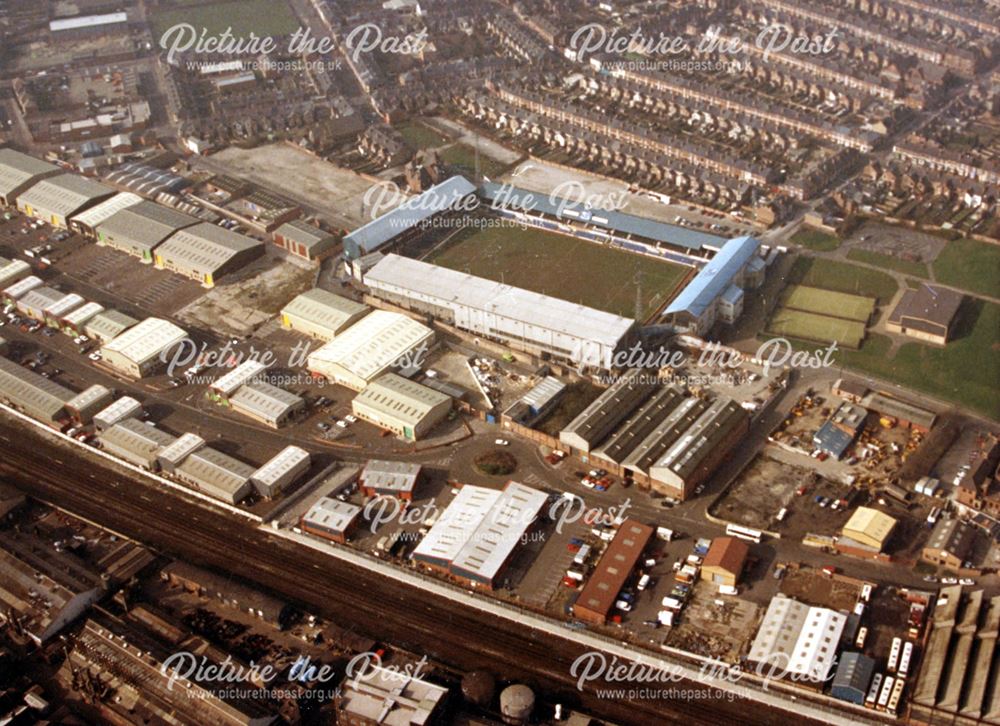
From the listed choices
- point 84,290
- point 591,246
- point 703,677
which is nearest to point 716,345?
point 591,246

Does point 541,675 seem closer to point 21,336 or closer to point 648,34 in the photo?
point 21,336

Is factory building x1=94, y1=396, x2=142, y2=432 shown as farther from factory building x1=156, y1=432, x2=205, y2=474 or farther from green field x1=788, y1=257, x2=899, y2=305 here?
green field x1=788, y1=257, x2=899, y2=305

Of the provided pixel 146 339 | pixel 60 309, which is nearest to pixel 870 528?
pixel 146 339

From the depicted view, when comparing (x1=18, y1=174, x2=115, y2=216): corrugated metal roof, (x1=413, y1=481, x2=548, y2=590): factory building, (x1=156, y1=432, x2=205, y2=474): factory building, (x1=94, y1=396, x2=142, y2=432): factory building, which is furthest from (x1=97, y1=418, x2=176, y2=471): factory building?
(x1=18, y1=174, x2=115, y2=216): corrugated metal roof

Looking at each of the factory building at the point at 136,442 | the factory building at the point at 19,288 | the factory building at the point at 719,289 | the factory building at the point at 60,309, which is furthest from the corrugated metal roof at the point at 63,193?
the factory building at the point at 719,289

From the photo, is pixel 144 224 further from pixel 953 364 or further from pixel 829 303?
pixel 953 364

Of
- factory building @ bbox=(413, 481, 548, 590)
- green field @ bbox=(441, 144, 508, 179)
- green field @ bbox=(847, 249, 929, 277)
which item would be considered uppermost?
green field @ bbox=(441, 144, 508, 179)
